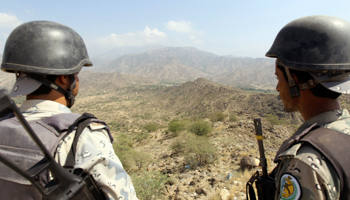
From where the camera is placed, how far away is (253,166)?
6.09 m

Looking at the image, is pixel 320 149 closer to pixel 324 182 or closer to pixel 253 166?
pixel 324 182

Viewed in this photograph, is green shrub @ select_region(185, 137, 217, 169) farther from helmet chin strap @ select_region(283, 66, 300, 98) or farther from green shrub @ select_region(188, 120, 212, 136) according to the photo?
helmet chin strap @ select_region(283, 66, 300, 98)

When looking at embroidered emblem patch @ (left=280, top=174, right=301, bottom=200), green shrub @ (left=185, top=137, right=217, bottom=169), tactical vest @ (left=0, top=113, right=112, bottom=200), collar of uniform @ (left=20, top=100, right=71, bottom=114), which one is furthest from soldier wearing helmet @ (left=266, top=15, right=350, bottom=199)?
green shrub @ (left=185, top=137, right=217, bottom=169)

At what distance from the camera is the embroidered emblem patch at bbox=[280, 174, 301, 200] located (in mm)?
1151

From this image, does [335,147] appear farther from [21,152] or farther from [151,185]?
[151,185]

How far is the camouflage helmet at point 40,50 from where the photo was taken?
1.52 metres

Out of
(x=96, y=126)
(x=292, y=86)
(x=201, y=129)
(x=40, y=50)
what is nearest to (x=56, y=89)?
(x=40, y=50)

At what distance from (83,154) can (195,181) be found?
530 centimetres

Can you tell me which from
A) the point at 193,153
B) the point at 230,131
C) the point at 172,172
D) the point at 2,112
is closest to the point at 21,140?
the point at 2,112

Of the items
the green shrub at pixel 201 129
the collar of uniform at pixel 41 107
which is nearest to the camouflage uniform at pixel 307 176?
the collar of uniform at pixel 41 107

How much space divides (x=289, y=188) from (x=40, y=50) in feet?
7.54

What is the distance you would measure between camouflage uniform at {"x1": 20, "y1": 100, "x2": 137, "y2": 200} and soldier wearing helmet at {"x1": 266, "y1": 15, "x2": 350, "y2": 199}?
116 centimetres

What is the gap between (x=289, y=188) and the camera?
119cm

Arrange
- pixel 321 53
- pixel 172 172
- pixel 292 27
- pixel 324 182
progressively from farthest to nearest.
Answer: pixel 172 172, pixel 292 27, pixel 321 53, pixel 324 182
